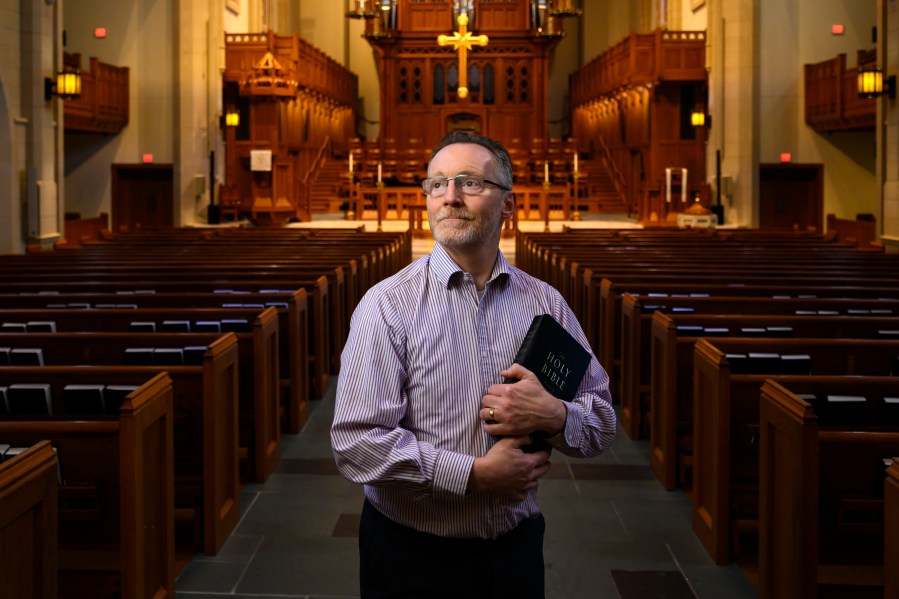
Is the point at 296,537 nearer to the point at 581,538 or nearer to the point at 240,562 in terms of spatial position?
the point at 240,562

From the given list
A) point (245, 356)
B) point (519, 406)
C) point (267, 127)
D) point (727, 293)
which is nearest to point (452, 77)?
point (267, 127)

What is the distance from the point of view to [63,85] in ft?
41.8

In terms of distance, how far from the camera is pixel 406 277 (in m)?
2.20

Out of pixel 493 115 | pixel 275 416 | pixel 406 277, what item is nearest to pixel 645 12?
pixel 493 115

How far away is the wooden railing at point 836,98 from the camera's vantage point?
51.3 feet

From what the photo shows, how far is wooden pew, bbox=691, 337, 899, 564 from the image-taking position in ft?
14.0

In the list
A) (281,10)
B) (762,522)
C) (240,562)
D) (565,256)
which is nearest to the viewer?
(762,522)

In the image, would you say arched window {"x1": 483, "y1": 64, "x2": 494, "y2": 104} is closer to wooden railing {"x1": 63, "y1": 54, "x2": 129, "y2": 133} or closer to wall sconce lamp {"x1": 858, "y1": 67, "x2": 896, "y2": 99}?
wooden railing {"x1": 63, "y1": 54, "x2": 129, "y2": 133}

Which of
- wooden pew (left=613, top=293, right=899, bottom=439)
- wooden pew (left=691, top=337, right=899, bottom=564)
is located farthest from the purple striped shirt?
wooden pew (left=613, top=293, right=899, bottom=439)

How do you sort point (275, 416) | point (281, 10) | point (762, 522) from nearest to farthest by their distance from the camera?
point (762, 522), point (275, 416), point (281, 10)

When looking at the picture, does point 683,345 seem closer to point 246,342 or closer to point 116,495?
point 246,342

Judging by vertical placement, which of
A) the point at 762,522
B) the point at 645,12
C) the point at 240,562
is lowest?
the point at 240,562

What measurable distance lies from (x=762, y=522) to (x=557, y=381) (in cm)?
190

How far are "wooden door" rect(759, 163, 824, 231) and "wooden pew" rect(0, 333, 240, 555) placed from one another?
50.5 ft
